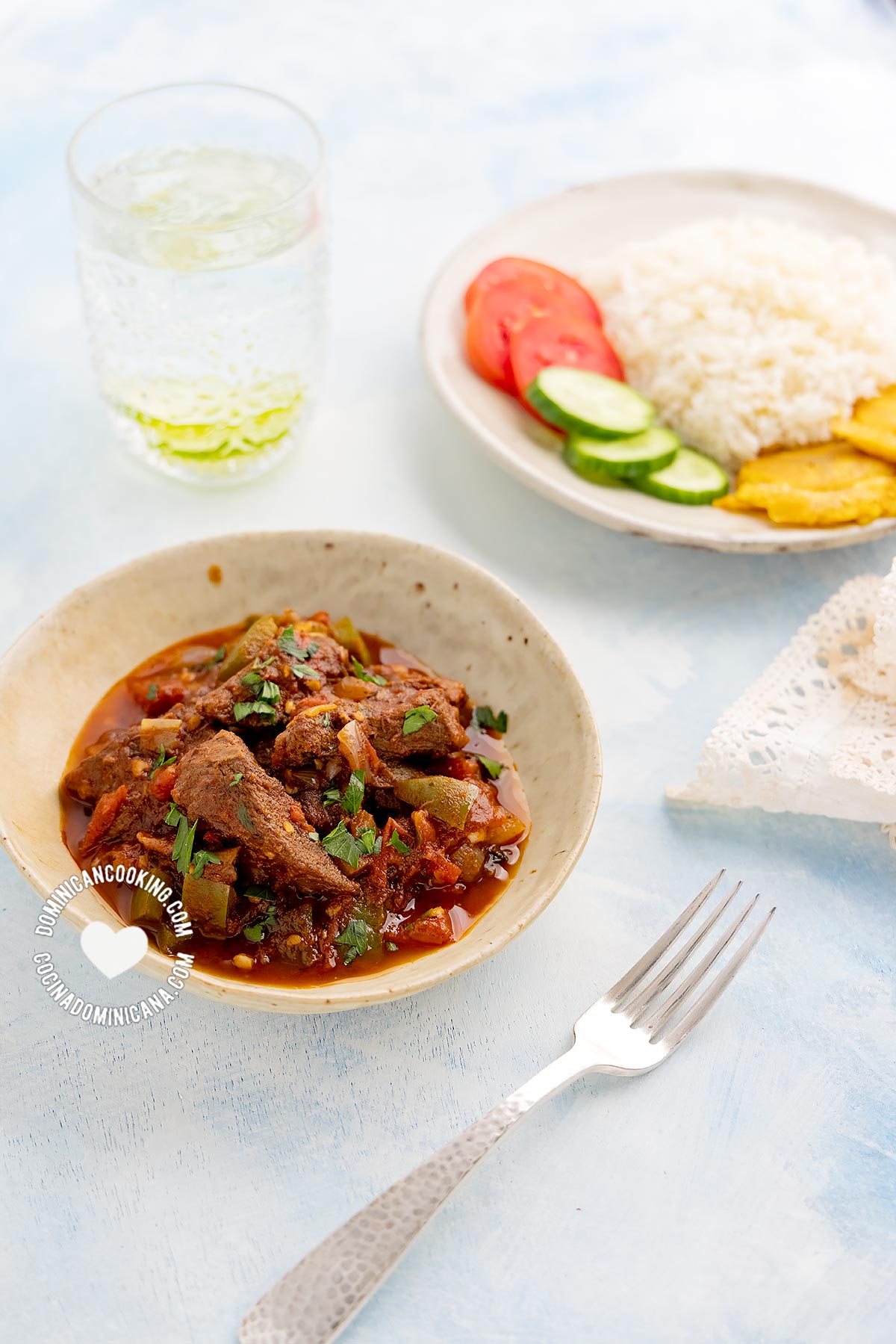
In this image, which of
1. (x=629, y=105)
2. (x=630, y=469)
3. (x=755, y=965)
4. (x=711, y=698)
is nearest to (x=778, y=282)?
(x=630, y=469)

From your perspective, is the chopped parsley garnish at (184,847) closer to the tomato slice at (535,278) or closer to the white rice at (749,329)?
the white rice at (749,329)

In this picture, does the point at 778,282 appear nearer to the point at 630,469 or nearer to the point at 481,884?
the point at 630,469

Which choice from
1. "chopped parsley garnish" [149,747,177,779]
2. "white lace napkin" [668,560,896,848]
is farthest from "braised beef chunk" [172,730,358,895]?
"white lace napkin" [668,560,896,848]

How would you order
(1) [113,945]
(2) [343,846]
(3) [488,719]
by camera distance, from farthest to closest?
1. (3) [488,719]
2. (2) [343,846]
3. (1) [113,945]

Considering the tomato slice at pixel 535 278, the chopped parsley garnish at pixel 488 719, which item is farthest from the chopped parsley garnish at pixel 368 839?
the tomato slice at pixel 535 278

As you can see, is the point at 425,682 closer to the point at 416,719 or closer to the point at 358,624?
the point at 416,719

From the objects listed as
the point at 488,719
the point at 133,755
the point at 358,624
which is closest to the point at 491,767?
the point at 488,719
